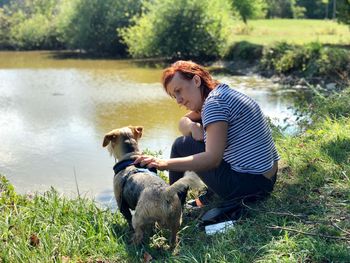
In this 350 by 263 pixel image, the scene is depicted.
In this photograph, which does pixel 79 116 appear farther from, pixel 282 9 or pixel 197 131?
pixel 282 9

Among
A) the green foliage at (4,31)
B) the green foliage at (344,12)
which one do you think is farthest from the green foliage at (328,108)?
the green foliage at (4,31)

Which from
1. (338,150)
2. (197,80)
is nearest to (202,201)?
(197,80)

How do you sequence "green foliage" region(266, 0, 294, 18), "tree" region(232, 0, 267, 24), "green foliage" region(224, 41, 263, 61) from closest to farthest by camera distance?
"green foliage" region(224, 41, 263, 61), "tree" region(232, 0, 267, 24), "green foliage" region(266, 0, 294, 18)

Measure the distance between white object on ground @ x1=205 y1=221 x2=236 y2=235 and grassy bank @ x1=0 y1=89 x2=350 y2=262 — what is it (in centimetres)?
5

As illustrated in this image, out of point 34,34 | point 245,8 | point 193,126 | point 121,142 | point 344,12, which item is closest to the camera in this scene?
point 121,142

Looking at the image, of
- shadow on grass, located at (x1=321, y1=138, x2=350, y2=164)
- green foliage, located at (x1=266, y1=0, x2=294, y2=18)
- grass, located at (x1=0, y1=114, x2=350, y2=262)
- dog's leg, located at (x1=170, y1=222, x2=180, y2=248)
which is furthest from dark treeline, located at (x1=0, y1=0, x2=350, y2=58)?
green foliage, located at (x1=266, y1=0, x2=294, y2=18)

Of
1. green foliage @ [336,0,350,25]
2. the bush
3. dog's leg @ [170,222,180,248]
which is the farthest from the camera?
green foliage @ [336,0,350,25]

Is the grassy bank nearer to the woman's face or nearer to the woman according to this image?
the woman

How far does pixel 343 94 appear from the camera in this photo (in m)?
7.31

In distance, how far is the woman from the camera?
3.35 metres

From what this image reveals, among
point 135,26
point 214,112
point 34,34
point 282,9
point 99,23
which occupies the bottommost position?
point 282,9

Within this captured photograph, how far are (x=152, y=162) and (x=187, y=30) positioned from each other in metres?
20.3

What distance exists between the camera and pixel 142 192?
10.9 feet

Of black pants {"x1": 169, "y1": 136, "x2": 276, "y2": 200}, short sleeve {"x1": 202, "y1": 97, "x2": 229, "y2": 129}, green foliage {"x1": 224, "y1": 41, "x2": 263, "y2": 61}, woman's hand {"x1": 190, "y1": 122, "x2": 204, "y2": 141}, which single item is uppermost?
short sleeve {"x1": 202, "y1": 97, "x2": 229, "y2": 129}
